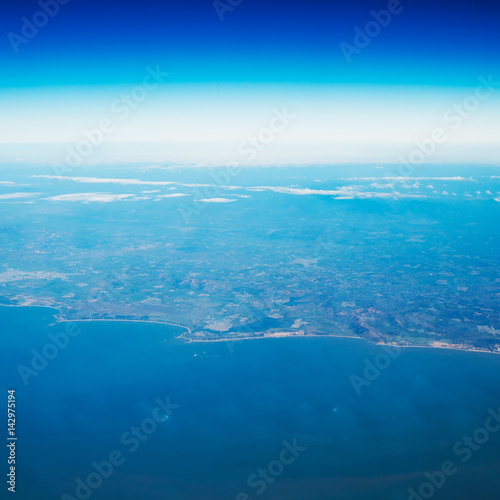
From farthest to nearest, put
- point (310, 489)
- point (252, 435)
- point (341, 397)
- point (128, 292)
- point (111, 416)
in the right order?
point (128, 292), point (341, 397), point (111, 416), point (252, 435), point (310, 489)

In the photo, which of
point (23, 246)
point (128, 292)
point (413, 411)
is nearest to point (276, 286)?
point (128, 292)

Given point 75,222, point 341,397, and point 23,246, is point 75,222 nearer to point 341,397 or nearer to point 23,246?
point 23,246

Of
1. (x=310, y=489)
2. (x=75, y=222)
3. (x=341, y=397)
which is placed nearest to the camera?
(x=310, y=489)

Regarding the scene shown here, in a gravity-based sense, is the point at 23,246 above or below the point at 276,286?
above

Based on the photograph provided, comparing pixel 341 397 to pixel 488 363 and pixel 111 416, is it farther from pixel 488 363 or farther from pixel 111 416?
pixel 111 416

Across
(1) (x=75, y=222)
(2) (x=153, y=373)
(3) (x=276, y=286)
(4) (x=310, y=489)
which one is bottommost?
(4) (x=310, y=489)

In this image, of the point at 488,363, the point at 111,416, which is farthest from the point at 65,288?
the point at 488,363

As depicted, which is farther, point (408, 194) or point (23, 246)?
point (408, 194)
